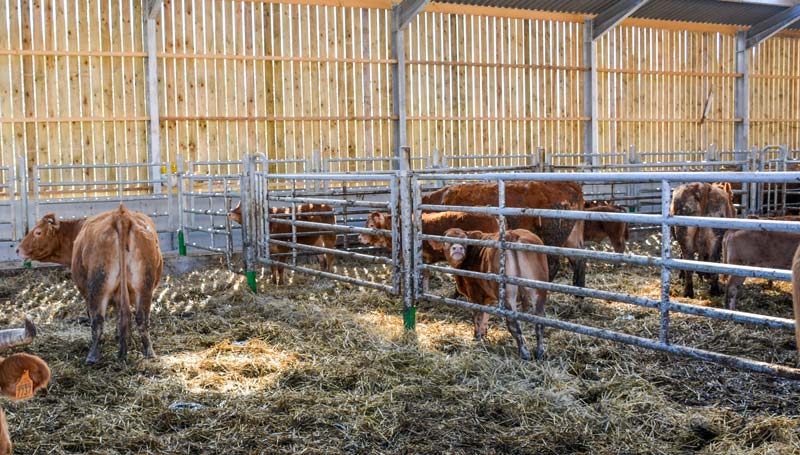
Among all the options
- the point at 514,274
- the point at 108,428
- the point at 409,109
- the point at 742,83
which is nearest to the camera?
the point at 108,428

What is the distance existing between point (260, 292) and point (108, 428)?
4.80 m

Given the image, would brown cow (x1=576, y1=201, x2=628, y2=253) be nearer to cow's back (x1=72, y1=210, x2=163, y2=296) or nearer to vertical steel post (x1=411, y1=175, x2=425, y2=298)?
vertical steel post (x1=411, y1=175, x2=425, y2=298)

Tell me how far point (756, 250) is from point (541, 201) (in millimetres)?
2624

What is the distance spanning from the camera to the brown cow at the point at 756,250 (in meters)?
7.49

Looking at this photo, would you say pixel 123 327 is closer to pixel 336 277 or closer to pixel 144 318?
pixel 144 318

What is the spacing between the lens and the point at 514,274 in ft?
19.4

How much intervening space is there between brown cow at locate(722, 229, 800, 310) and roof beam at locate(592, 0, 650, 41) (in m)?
10.9

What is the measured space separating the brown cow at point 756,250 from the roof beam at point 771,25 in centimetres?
1444

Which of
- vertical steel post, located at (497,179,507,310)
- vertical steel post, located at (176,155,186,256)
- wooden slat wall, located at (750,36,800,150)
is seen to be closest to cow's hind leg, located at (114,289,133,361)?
vertical steel post, located at (497,179,507,310)

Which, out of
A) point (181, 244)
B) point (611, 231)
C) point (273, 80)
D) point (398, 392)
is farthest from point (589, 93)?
point (398, 392)

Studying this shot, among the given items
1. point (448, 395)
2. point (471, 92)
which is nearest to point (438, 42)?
point (471, 92)

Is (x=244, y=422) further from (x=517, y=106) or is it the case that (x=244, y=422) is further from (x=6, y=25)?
(x=517, y=106)

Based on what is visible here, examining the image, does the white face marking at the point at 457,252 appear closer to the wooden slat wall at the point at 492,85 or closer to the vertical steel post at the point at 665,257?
the vertical steel post at the point at 665,257

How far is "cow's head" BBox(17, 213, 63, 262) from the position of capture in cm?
802
